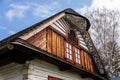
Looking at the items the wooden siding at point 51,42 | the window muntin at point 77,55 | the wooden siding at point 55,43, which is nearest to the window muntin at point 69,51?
the wooden siding at point 51,42

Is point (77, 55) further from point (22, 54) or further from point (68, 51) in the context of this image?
point (22, 54)

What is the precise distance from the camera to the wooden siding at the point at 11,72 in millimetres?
9539

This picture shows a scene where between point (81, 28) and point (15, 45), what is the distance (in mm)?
7261

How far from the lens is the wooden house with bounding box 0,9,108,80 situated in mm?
9125

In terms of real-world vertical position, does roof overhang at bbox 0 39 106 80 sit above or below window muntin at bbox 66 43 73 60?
below

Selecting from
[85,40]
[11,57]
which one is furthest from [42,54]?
[85,40]

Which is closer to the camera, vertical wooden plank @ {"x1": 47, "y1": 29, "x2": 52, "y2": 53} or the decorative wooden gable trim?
the decorative wooden gable trim

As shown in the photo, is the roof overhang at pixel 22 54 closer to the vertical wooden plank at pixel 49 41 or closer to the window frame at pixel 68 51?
the vertical wooden plank at pixel 49 41

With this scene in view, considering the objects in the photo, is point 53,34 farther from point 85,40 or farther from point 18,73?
point 85,40

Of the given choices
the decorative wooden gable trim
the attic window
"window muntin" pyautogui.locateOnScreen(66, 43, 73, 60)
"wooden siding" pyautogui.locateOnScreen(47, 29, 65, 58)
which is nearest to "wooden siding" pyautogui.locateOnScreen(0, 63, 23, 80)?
the decorative wooden gable trim

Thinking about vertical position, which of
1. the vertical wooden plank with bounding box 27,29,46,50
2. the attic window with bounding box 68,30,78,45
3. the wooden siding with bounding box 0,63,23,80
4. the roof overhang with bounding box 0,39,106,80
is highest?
the attic window with bounding box 68,30,78,45

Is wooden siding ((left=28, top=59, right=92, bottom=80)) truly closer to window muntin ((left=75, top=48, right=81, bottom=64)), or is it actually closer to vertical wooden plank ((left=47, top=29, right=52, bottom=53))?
vertical wooden plank ((left=47, top=29, right=52, bottom=53))

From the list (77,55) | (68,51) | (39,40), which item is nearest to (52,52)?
(39,40)

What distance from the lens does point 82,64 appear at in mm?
13734
